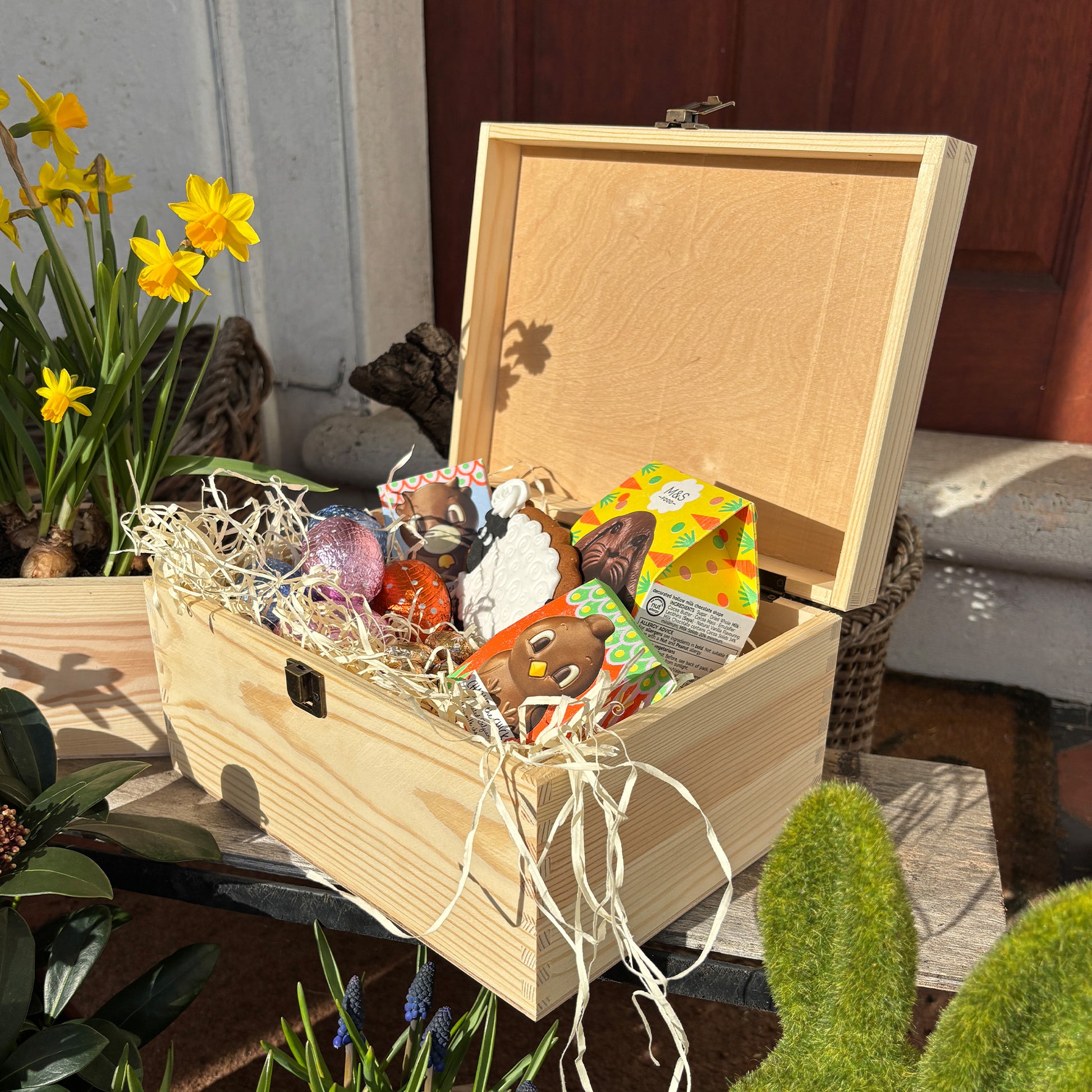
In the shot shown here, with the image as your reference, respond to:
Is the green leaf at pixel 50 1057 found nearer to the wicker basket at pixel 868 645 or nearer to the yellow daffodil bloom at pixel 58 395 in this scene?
the yellow daffodil bloom at pixel 58 395

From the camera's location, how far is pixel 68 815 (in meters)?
0.85

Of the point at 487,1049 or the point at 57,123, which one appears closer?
the point at 487,1049

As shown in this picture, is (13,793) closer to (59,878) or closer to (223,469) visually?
(59,878)

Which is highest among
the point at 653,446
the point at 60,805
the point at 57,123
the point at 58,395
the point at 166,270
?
the point at 57,123

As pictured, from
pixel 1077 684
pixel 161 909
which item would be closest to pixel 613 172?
pixel 161 909

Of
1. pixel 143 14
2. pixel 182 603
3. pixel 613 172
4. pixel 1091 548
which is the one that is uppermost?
pixel 143 14

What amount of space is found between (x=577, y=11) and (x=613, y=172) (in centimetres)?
92

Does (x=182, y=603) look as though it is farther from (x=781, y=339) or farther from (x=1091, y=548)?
(x=1091, y=548)

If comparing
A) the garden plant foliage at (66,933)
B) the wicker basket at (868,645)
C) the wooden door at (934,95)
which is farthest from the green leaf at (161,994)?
the wooden door at (934,95)

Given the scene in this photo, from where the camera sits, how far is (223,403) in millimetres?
1517

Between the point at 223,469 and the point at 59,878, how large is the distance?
49 cm

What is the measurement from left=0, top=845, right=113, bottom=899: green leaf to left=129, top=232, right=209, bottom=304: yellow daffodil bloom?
502 millimetres

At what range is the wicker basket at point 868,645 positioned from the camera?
51.8 inches

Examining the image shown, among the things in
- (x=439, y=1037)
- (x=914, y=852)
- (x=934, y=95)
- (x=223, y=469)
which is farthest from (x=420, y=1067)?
(x=934, y=95)
